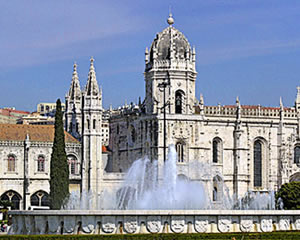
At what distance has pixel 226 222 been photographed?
41312 millimetres

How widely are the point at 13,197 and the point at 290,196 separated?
83.2 feet

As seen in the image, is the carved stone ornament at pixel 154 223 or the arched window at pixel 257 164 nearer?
the carved stone ornament at pixel 154 223

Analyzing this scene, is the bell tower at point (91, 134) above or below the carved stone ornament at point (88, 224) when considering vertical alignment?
above

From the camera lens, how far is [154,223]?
133 ft

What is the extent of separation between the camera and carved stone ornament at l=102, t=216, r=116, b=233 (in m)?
40.5

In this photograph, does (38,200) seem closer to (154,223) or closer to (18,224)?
(18,224)

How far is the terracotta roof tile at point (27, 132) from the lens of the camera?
74500 millimetres

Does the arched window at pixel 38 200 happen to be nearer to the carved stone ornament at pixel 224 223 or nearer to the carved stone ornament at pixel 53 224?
the carved stone ornament at pixel 53 224

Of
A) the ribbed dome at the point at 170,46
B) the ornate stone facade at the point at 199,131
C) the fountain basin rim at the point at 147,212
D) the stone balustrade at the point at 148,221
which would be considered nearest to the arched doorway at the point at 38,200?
the ornate stone facade at the point at 199,131

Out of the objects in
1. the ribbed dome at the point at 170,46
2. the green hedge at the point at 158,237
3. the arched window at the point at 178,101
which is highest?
the ribbed dome at the point at 170,46

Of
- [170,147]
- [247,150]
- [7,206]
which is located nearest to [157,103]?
[170,147]

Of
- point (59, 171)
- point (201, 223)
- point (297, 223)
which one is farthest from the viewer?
point (59, 171)

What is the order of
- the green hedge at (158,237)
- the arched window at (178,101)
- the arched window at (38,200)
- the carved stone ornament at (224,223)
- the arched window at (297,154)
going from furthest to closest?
1. the arched window at (297,154)
2. the arched window at (38,200)
3. the arched window at (178,101)
4. the carved stone ornament at (224,223)
5. the green hedge at (158,237)

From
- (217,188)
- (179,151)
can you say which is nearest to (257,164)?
(217,188)
